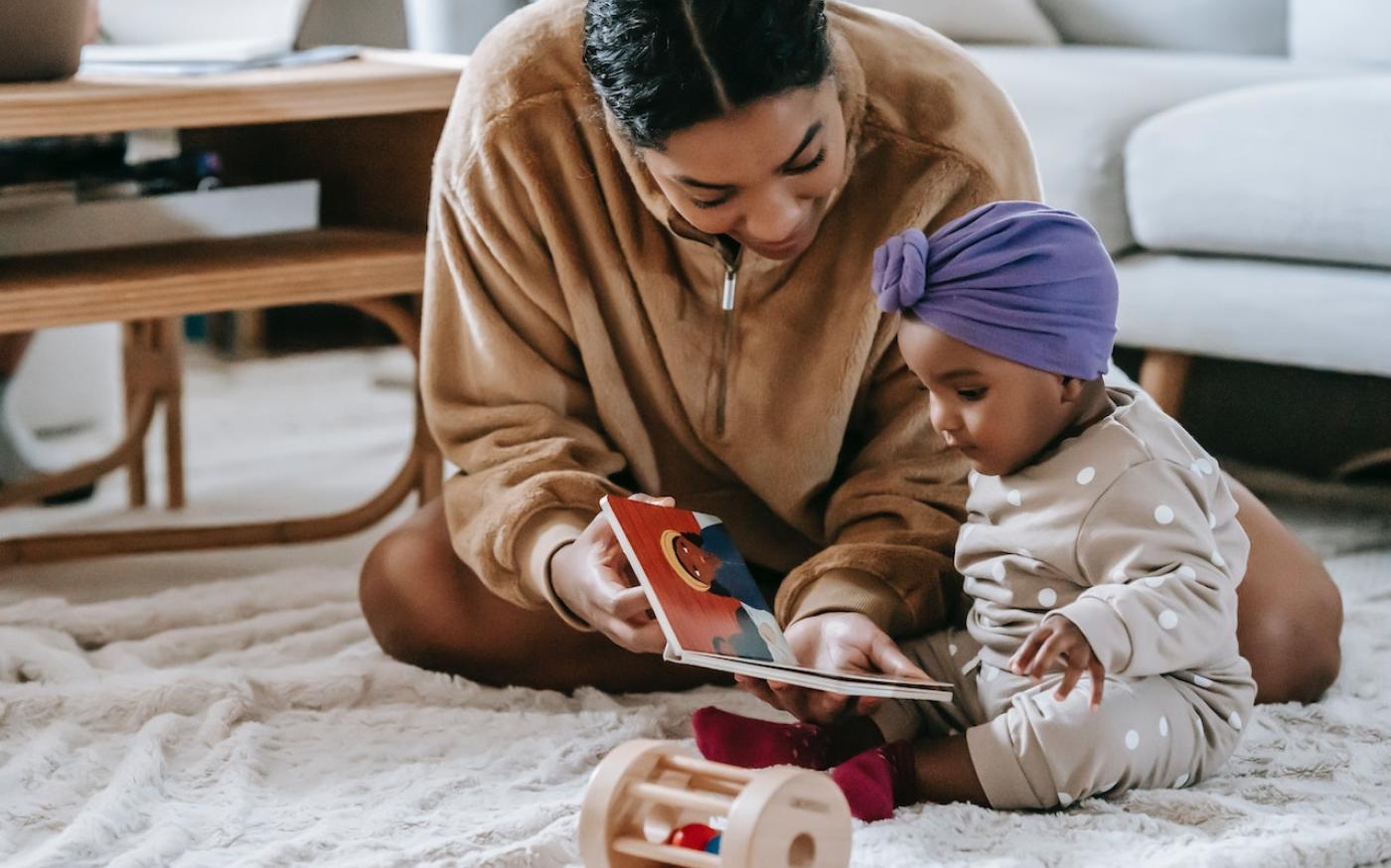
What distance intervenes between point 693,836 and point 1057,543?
0.32 metres

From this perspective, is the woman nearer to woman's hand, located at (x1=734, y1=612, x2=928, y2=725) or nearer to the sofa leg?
woman's hand, located at (x1=734, y1=612, x2=928, y2=725)

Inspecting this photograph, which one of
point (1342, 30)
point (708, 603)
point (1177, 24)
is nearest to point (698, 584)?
point (708, 603)

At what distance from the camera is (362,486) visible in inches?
82.2

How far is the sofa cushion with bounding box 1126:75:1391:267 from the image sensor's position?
1.64m

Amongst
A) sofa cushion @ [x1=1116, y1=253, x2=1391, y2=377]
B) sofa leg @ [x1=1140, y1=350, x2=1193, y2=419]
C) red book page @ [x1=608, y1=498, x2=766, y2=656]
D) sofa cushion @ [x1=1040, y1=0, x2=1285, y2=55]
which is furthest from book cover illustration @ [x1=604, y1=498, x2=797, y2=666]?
sofa cushion @ [x1=1040, y1=0, x2=1285, y2=55]

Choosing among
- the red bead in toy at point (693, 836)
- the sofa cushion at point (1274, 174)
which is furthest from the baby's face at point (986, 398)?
the sofa cushion at point (1274, 174)

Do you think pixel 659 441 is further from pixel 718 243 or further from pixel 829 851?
pixel 829 851

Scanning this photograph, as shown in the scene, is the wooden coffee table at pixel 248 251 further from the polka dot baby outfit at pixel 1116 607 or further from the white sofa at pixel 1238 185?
the polka dot baby outfit at pixel 1116 607

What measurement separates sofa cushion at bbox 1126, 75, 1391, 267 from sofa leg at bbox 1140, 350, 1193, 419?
13cm

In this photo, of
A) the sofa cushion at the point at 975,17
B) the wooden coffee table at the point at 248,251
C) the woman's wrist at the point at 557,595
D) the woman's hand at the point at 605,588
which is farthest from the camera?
the sofa cushion at the point at 975,17

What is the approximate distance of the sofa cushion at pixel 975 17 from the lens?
90.6 inches

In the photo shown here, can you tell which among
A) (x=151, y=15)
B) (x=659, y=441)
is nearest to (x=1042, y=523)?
(x=659, y=441)

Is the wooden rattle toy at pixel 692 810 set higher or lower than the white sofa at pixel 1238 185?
lower

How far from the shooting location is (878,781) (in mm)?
1036
